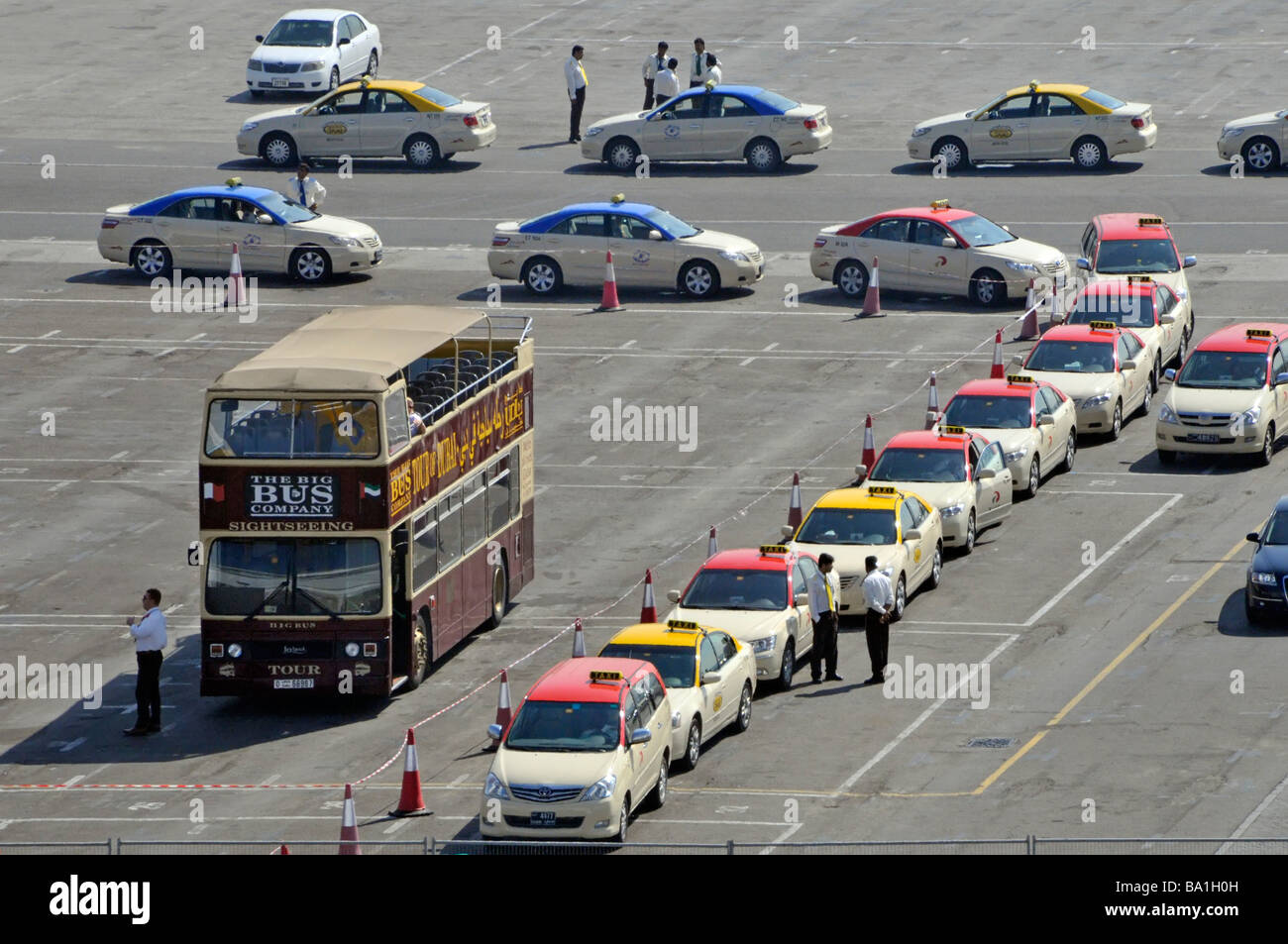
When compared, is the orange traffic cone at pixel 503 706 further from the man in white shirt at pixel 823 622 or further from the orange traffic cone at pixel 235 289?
the orange traffic cone at pixel 235 289

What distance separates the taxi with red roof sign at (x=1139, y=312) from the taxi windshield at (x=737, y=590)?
503 inches

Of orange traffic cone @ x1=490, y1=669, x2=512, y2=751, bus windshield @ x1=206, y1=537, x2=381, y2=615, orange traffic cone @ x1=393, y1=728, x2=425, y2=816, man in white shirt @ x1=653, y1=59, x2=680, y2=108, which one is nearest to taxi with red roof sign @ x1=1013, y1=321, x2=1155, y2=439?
bus windshield @ x1=206, y1=537, x2=381, y2=615

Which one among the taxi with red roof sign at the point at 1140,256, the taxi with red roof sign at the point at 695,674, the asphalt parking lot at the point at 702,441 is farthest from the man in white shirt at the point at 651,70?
the taxi with red roof sign at the point at 695,674

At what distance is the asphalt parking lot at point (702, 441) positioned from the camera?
2567cm

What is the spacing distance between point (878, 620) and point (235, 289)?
21092 millimetres

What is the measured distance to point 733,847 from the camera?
66.1 feet

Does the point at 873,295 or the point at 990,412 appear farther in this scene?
the point at 873,295

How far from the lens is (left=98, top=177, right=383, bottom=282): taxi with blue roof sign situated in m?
47.4

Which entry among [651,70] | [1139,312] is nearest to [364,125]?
[651,70]

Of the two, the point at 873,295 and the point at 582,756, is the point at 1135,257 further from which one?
the point at 582,756

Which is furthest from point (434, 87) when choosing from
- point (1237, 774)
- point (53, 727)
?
point (1237, 774)

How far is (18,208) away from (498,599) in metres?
25.0

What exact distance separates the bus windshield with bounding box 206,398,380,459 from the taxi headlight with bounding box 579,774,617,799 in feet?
19.5
